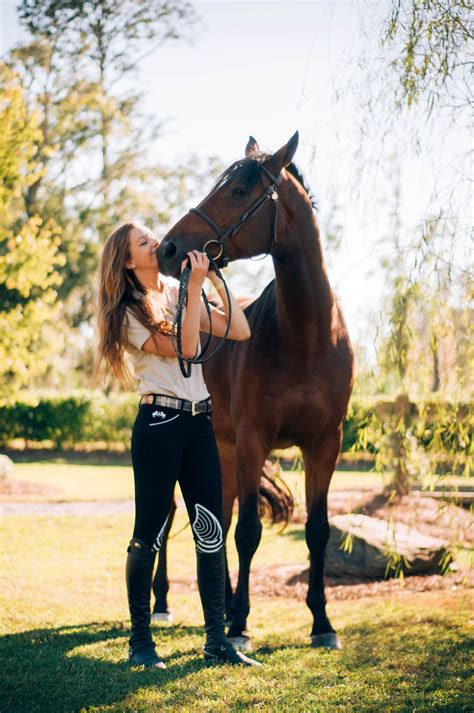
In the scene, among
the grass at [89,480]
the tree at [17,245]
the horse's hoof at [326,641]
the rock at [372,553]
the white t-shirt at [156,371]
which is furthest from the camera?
the grass at [89,480]

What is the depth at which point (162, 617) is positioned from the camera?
16.9 feet

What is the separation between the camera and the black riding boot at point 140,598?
11.9ft

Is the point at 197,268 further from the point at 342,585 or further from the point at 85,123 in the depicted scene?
the point at 85,123

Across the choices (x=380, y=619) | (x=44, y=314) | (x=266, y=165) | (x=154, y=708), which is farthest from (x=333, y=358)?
(x=44, y=314)

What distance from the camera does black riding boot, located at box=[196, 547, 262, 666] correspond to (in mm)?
3649

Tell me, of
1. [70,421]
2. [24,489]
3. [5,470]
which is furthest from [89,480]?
[70,421]

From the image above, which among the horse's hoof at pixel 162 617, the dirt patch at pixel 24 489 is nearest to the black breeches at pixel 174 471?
the horse's hoof at pixel 162 617

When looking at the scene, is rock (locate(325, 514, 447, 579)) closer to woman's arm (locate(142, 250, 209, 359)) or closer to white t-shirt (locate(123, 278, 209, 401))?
white t-shirt (locate(123, 278, 209, 401))

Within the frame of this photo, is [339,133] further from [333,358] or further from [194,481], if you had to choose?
[194,481]

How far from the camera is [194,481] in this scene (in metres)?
3.66

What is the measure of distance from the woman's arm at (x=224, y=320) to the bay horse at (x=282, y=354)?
0.62ft

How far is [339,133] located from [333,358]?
151cm

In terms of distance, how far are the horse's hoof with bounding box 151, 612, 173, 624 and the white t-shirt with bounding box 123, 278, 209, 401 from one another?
2.16 meters

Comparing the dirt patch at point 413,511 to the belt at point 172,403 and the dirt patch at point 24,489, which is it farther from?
the dirt patch at point 24,489
